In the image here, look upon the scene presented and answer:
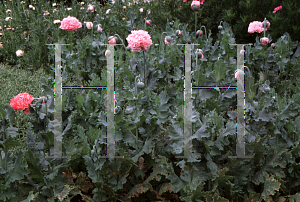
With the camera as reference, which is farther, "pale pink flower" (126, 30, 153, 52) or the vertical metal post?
"pale pink flower" (126, 30, 153, 52)

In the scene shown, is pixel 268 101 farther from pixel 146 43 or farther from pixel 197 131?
pixel 146 43

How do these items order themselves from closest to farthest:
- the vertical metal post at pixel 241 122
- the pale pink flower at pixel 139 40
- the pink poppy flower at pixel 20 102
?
the pink poppy flower at pixel 20 102 < the vertical metal post at pixel 241 122 < the pale pink flower at pixel 139 40

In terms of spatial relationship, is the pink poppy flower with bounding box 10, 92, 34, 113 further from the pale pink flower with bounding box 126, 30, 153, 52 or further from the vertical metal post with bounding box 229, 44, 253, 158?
the vertical metal post with bounding box 229, 44, 253, 158

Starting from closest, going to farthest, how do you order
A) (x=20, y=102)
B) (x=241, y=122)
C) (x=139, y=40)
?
(x=20, y=102), (x=241, y=122), (x=139, y=40)

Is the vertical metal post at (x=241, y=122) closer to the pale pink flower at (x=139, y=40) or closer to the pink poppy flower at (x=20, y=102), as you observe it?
the pale pink flower at (x=139, y=40)

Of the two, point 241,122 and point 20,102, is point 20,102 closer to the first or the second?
point 20,102

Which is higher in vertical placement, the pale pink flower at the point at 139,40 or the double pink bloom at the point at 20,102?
the pale pink flower at the point at 139,40

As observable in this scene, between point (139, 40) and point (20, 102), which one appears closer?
point (20, 102)

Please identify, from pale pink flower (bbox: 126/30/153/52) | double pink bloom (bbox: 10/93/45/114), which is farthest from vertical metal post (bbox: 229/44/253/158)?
double pink bloom (bbox: 10/93/45/114)

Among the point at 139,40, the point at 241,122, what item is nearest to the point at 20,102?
the point at 139,40

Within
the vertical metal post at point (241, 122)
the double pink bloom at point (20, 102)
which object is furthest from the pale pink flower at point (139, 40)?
the double pink bloom at point (20, 102)

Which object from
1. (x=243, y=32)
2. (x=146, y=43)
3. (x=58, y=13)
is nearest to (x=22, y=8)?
(x=58, y=13)

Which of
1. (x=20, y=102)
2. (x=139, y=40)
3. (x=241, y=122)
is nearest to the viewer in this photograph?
(x=20, y=102)

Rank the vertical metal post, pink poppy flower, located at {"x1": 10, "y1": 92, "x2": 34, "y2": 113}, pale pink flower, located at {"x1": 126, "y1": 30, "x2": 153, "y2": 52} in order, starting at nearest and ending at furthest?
pink poppy flower, located at {"x1": 10, "y1": 92, "x2": 34, "y2": 113}, the vertical metal post, pale pink flower, located at {"x1": 126, "y1": 30, "x2": 153, "y2": 52}
